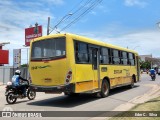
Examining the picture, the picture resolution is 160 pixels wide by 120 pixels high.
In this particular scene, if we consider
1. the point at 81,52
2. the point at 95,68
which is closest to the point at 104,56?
the point at 95,68

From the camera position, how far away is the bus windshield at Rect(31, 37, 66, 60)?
1279cm

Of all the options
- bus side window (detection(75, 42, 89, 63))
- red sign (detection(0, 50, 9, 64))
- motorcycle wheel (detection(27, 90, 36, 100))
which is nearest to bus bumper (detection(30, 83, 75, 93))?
bus side window (detection(75, 42, 89, 63))

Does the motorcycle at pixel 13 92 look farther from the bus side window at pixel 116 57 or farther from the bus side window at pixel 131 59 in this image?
the bus side window at pixel 131 59

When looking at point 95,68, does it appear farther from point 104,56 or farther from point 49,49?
point 49,49

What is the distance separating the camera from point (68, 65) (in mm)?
12406

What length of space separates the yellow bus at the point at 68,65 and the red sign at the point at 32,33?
976 inches

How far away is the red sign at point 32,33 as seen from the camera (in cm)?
3984

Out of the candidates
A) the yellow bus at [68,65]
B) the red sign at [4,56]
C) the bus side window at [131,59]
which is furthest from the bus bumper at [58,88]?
the red sign at [4,56]

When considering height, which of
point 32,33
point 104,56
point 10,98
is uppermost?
point 32,33

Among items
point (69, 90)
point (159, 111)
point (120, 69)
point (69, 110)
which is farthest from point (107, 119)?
point (120, 69)

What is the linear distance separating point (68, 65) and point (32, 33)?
98.6 ft

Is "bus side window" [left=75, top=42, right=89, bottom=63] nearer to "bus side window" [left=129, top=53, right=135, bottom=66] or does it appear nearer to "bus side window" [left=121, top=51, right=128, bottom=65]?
"bus side window" [left=121, top=51, right=128, bottom=65]

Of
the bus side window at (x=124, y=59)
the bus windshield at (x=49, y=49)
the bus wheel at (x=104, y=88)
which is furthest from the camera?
the bus side window at (x=124, y=59)

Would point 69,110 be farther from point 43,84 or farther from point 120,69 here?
point 120,69
